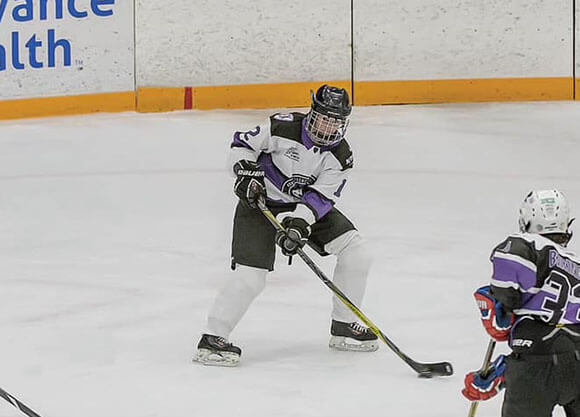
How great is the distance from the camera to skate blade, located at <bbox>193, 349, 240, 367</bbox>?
425 centimetres

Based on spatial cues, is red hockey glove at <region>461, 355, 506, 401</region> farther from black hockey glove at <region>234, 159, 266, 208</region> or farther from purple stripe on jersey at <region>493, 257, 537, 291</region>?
black hockey glove at <region>234, 159, 266, 208</region>

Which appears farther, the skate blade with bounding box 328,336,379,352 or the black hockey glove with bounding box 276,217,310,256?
the skate blade with bounding box 328,336,379,352

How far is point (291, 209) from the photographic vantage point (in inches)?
176

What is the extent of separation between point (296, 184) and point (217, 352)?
0.56m

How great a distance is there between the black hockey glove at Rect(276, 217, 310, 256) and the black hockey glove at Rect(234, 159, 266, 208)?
0.38 ft

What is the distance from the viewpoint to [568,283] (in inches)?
116

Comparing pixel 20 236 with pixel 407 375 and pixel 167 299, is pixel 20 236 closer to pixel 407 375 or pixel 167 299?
pixel 167 299

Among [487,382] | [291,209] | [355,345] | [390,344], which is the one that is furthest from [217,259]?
[487,382]

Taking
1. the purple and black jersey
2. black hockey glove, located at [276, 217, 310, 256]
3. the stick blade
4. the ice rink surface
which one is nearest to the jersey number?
the purple and black jersey

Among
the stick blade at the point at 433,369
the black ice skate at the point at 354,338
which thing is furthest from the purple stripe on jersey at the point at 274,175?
the stick blade at the point at 433,369

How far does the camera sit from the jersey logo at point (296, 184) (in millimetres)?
4367

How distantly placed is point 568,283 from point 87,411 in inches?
57.4

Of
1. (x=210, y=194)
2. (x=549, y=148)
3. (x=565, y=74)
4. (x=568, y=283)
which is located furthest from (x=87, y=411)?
(x=565, y=74)

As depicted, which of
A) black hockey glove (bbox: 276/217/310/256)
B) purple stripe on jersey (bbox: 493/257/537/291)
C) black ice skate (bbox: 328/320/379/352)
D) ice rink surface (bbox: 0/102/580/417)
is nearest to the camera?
purple stripe on jersey (bbox: 493/257/537/291)
